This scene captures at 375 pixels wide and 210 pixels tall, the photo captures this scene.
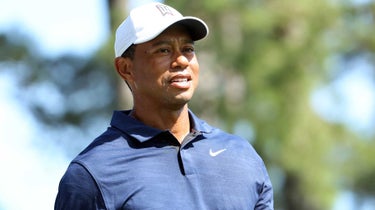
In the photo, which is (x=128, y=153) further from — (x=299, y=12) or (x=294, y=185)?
(x=294, y=185)

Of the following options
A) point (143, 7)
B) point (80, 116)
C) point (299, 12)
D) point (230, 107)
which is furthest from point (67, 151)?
point (143, 7)

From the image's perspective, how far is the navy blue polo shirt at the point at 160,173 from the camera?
3967 mm

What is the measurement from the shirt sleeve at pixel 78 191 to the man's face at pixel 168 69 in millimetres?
338

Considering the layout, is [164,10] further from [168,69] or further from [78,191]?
A: [78,191]

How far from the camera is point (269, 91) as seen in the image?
12445mm

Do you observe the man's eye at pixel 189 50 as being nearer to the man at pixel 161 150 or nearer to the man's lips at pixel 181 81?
the man at pixel 161 150

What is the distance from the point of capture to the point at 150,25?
415cm

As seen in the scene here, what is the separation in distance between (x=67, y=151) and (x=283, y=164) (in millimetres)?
2189

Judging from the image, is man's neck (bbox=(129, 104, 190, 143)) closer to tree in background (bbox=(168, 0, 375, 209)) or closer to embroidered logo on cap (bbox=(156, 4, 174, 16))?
embroidered logo on cap (bbox=(156, 4, 174, 16))

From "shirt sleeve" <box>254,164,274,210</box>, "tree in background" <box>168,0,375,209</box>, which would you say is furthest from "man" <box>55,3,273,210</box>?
"tree in background" <box>168,0,375,209</box>

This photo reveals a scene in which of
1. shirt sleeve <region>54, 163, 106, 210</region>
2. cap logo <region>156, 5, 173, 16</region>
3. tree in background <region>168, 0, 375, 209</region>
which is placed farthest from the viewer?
tree in background <region>168, 0, 375, 209</region>

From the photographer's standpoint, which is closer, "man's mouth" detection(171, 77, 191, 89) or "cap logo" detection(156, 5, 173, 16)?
"man's mouth" detection(171, 77, 191, 89)

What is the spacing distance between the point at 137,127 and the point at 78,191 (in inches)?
11.7

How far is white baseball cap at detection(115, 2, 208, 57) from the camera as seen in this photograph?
13.5ft
